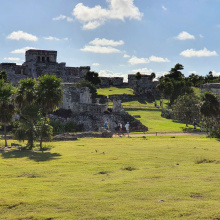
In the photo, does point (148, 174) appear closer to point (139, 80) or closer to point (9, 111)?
point (9, 111)

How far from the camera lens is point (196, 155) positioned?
786 inches

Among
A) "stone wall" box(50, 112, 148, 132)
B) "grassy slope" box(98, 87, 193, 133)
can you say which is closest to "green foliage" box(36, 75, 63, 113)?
"stone wall" box(50, 112, 148, 132)

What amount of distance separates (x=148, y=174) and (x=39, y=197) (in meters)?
5.40

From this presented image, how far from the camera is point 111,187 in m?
12.0

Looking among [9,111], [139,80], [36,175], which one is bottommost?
[36,175]

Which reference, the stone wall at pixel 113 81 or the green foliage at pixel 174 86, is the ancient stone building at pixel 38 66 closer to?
→ the stone wall at pixel 113 81

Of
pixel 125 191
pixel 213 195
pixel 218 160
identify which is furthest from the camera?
pixel 218 160

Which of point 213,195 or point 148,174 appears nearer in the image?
point 213,195

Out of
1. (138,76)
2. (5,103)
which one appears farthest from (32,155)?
(138,76)

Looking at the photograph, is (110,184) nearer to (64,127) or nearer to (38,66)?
(64,127)

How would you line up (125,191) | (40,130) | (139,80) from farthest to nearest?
(139,80) < (40,130) < (125,191)

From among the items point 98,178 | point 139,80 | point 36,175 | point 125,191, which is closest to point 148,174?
point 98,178

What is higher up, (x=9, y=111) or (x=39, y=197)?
(x=9, y=111)

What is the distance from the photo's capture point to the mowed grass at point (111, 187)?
9.27 m
